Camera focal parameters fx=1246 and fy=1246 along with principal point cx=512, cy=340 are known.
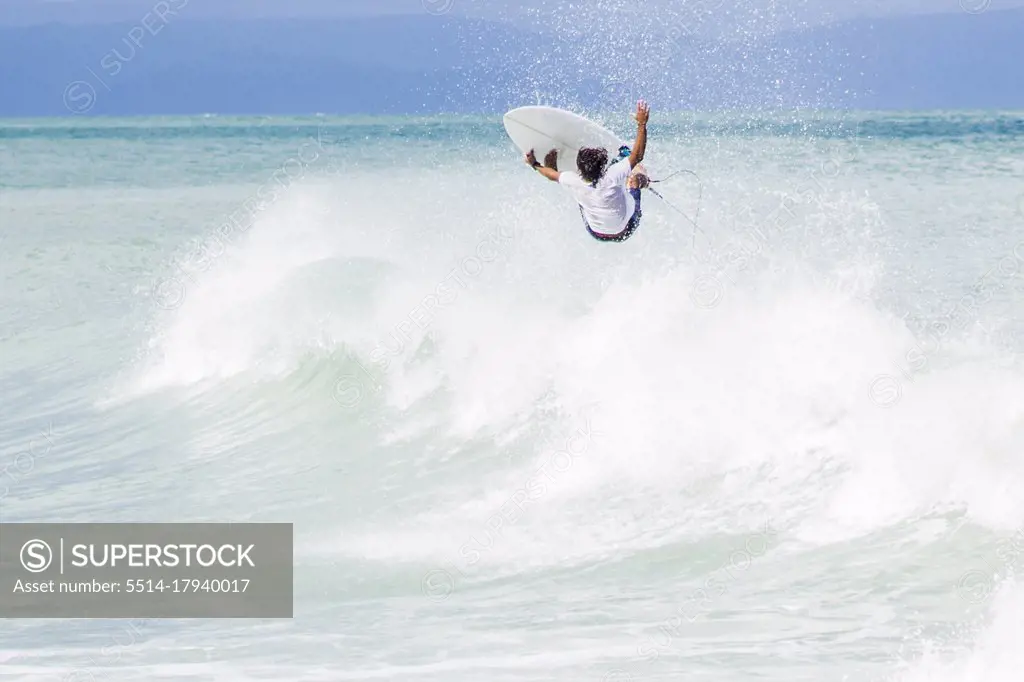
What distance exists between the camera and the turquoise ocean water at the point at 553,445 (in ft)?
24.6

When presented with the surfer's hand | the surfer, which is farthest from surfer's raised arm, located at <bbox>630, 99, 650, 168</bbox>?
the surfer

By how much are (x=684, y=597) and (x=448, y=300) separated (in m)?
6.41

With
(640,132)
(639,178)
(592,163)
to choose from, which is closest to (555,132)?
(592,163)

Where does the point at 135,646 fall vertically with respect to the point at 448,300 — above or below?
below

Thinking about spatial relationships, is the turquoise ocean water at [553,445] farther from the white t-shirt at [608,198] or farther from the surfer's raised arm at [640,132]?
the surfer's raised arm at [640,132]

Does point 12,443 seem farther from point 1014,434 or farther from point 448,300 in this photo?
point 1014,434

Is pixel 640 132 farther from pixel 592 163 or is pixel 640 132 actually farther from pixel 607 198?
pixel 592 163

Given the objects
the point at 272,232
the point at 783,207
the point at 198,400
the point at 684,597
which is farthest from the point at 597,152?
the point at 783,207

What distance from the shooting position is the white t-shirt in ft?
28.2

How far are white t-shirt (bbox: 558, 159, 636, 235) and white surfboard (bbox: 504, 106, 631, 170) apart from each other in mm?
1083

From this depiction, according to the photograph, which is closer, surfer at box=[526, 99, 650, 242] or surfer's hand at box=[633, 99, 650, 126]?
surfer's hand at box=[633, 99, 650, 126]

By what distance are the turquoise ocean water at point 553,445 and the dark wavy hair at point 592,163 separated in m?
2.58

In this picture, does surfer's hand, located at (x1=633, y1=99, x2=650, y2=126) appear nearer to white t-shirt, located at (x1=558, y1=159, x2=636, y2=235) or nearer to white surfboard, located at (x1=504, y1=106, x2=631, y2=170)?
white t-shirt, located at (x1=558, y1=159, x2=636, y2=235)

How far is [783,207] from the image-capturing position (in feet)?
75.0
